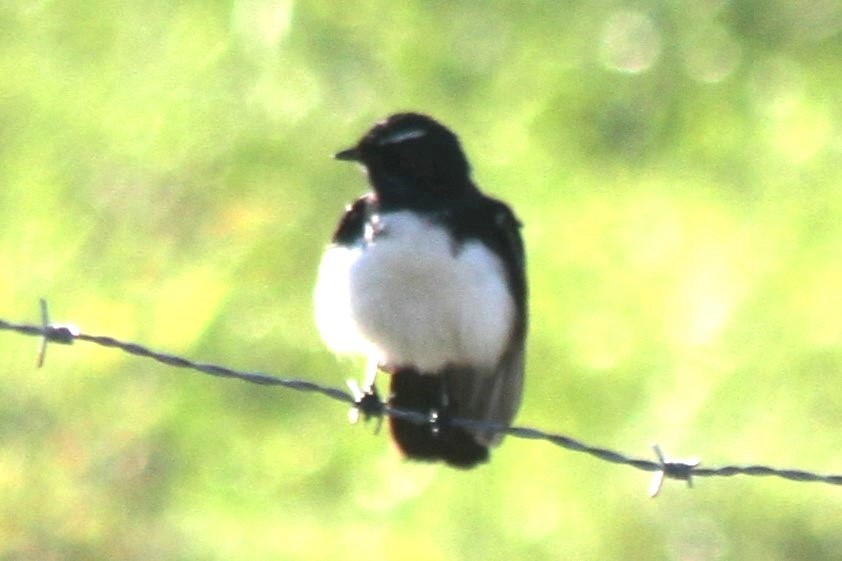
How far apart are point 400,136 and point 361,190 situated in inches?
206

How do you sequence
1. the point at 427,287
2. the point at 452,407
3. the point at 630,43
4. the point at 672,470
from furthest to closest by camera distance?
the point at 630,43
the point at 452,407
the point at 427,287
the point at 672,470

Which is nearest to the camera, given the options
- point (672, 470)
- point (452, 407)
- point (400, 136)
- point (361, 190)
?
point (672, 470)

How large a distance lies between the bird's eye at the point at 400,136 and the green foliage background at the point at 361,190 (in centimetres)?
316

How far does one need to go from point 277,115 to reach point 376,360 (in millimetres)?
6340

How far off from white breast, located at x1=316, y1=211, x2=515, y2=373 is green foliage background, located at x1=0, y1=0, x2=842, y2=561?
303 centimetres

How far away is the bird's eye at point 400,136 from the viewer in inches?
332

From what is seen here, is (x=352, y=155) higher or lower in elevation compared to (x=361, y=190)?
lower

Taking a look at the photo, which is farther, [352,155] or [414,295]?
[352,155]

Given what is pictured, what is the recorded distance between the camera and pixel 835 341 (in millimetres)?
12344

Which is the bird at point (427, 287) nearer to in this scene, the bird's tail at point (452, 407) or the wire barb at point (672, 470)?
the bird's tail at point (452, 407)

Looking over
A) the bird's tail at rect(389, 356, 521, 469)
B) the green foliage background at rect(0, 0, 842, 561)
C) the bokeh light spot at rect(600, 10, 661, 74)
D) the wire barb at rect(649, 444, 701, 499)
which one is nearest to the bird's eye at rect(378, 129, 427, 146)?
the bird's tail at rect(389, 356, 521, 469)

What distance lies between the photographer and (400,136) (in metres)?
8.44

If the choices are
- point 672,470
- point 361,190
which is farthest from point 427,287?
point 361,190

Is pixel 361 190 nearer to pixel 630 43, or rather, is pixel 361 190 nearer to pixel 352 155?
pixel 630 43
